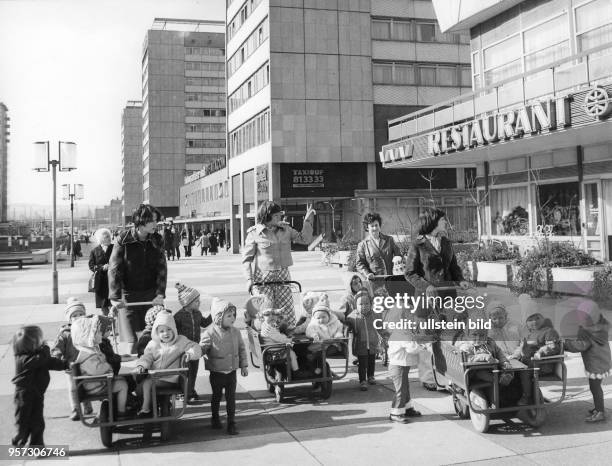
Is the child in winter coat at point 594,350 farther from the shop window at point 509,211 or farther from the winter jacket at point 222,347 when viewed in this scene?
the shop window at point 509,211

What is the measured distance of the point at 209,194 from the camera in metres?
64.3

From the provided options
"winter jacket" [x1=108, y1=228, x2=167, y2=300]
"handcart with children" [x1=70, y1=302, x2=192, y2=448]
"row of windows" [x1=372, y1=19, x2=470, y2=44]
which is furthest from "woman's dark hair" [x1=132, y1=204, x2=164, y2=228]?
"row of windows" [x1=372, y1=19, x2=470, y2=44]

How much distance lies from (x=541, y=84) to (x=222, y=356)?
16014mm

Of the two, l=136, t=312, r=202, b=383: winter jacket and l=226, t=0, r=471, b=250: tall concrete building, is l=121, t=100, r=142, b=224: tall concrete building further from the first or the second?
l=136, t=312, r=202, b=383: winter jacket

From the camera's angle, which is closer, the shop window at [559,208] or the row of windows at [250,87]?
the shop window at [559,208]

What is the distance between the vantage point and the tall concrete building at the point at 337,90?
36.3m

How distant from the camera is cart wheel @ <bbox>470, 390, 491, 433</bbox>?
205 inches

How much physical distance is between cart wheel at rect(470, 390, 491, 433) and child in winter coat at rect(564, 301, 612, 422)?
3.24 feet

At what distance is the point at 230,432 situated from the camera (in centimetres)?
538

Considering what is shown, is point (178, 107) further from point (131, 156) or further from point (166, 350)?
point (166, 350)

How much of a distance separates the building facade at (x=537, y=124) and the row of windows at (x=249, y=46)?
16788 mm

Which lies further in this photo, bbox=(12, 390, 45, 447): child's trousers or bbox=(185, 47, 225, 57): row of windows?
bbox=(185, 47, 225, 57): row of windows

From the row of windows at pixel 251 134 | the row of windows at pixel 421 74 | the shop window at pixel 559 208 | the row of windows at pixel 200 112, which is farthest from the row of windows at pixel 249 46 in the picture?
the row of windows at pixel 200 112

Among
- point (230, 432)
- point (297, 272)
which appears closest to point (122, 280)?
point (230, 432)
